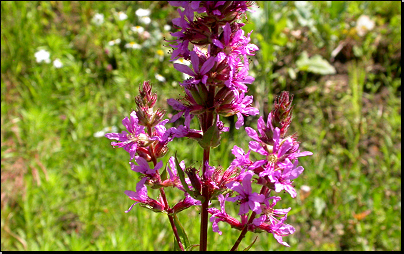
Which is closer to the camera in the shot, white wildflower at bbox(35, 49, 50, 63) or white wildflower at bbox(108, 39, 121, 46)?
white wildflower at bbox(35, 49, 50, 63)

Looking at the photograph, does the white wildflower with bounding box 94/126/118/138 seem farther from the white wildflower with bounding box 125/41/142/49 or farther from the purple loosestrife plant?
the purple loosestrife plant

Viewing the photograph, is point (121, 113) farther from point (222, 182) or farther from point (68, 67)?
point (222, 182)

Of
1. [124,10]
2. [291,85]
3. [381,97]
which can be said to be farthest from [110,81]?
[381,97]

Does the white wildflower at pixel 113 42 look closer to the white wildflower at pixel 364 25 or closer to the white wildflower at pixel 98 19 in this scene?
the white wildflower at pixel 98 19

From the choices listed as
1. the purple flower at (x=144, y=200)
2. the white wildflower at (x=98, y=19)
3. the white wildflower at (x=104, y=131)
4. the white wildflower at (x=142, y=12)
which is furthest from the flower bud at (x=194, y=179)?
the white wildflower at (x=98, y=19)

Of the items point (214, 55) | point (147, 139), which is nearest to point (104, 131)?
point (147, 139)

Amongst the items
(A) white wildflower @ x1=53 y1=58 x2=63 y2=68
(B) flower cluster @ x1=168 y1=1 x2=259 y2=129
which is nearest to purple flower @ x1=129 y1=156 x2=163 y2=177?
(B) flower cluster @ x1=168 y1=1 x2=259 y2=129
